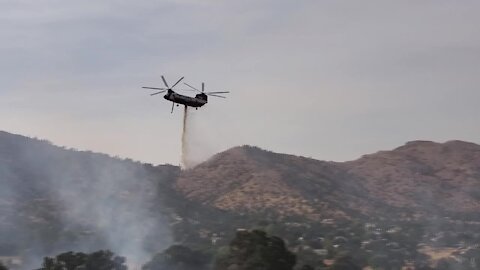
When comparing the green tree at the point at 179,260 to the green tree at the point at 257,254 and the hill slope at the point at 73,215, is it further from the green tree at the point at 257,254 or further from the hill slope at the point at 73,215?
the hill slope at the point at 73,215

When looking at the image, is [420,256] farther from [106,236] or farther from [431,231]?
[106,236]

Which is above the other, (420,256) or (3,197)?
(3,197)

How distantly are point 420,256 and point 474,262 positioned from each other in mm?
16625

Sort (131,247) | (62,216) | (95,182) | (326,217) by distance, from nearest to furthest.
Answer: (131,247) < (62,216) < (326,217) < (95,182)

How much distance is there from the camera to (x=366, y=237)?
140500mm

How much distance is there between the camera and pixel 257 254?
70938mm

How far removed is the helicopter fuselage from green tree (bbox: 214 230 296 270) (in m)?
15.5

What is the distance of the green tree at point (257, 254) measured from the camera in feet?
231

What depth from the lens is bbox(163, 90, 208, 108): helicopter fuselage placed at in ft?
219

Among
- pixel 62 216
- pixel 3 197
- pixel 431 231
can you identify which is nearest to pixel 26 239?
pixel 62 216

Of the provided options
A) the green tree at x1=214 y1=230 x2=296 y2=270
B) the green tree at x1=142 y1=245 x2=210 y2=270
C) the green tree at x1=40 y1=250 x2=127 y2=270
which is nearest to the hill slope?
the green tree at x1=142 y1=245 x2=210 y2=270

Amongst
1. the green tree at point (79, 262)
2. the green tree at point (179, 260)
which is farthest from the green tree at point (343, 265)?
the green tree at point (79, 262)

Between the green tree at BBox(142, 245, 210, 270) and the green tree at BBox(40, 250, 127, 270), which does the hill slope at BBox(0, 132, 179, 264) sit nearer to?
the green tree at BBox(142, 245, 210, 270)

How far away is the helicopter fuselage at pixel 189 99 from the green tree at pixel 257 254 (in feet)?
51.0
